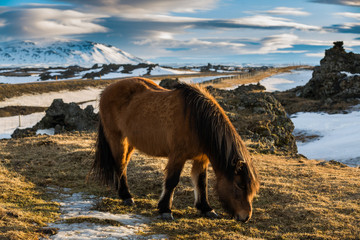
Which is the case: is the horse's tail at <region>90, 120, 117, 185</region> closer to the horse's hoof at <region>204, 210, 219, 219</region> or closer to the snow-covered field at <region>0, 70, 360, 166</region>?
the horse's hoof at <region>204, 210, 219, 219</region>

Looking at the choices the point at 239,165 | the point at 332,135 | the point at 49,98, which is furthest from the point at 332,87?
the point at 239,165

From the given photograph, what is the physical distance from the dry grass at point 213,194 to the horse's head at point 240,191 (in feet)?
1.26

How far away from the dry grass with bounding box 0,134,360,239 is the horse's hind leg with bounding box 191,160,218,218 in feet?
0.69

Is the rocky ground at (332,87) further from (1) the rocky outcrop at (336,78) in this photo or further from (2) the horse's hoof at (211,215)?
(2) the horse's hoof at (211,215)

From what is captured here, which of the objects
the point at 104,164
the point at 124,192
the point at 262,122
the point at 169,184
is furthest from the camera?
the point at 262,122

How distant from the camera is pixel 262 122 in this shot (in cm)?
1647

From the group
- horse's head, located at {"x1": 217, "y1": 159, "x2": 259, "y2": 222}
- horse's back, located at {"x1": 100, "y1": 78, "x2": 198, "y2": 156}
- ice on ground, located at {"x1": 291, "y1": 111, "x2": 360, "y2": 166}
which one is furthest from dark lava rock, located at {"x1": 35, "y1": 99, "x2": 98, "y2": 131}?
horse's head, located at {"x1": 217, "y1": 159, "x2": 259, "y2": 222}

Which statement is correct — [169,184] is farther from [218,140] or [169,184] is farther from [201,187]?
[218,140]

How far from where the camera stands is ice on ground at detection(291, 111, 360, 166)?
19.1 meters

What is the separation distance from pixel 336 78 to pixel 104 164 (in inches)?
1418

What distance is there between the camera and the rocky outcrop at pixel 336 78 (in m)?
34.9

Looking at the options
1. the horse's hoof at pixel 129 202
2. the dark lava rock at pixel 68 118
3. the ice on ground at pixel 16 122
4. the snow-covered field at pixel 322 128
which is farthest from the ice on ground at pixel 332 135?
the ice on ground at pixel 16 122

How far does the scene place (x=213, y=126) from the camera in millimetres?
5562

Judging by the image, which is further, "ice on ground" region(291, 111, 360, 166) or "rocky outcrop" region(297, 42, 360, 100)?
"rocky outcrop" region(297, 42, 360, 100)
